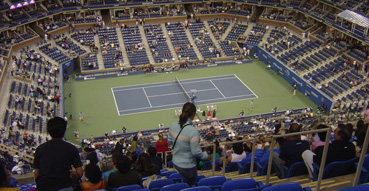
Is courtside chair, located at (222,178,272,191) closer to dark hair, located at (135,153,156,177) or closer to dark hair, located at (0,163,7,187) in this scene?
dark hair, located at (135,153,156,177)

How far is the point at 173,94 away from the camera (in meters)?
42.4

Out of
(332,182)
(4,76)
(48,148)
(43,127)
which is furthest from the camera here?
(4,76)

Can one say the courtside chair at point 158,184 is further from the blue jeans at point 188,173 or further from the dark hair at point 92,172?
the dark hair at point 92,172

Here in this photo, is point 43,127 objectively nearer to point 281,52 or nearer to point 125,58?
point 125,58

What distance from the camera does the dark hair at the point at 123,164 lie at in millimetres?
8554

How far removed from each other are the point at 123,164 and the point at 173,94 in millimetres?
33816

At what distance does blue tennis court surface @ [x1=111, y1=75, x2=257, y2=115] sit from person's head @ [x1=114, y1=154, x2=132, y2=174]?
1195 inches

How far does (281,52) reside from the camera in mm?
48219

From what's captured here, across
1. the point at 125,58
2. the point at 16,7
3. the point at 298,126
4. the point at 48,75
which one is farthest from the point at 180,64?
the point at 298,126

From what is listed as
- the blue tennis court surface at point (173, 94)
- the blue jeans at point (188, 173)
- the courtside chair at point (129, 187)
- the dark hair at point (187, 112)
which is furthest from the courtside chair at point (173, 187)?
the blue tennis court surface at point (173, 94)

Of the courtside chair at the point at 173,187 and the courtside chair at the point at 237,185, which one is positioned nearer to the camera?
the courtside chair at the point at 237,185

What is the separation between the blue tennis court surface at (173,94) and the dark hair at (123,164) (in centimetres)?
3033

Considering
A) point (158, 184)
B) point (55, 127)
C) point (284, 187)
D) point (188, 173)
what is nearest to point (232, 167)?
point (188, 173)

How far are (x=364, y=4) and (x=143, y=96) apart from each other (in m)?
25.8
